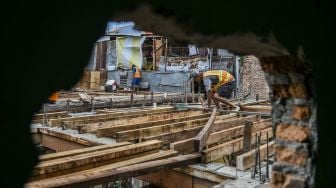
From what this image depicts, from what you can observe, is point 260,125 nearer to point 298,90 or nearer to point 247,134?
point 247,134

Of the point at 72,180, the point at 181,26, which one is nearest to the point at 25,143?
the point at 181,26

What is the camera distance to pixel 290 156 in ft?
8.53

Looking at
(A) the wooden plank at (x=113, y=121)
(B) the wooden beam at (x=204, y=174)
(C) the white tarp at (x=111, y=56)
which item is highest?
(C) the white tarp at (x=111, y=56)

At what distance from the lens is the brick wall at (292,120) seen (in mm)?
2486

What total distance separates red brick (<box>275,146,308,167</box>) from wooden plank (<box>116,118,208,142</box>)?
3184mm

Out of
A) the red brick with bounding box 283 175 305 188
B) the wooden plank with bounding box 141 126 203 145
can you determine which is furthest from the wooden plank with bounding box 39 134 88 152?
the red brick with bounding box 283 175 305 188

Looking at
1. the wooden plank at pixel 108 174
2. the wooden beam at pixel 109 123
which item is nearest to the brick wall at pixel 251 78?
the wooden beam at pixel 109 123

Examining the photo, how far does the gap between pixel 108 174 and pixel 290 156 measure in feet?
5.51

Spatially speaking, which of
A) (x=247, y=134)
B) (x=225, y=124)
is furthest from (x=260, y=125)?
(x=247, y=134)

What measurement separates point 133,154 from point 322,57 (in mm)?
2706

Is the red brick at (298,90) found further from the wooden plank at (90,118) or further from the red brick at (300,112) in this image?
the wooden plank at (90,118)

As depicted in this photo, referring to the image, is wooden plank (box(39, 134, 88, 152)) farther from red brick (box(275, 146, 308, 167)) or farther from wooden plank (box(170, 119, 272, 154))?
red brick (box(275, 146, 308, 167))

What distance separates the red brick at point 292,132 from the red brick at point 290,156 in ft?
0.29

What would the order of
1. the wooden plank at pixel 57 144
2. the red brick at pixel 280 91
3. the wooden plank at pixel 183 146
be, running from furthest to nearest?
the wooden plank at pixel 57 144, the wooden plank at pixel 183 146, the red brick at pixel 280 91
